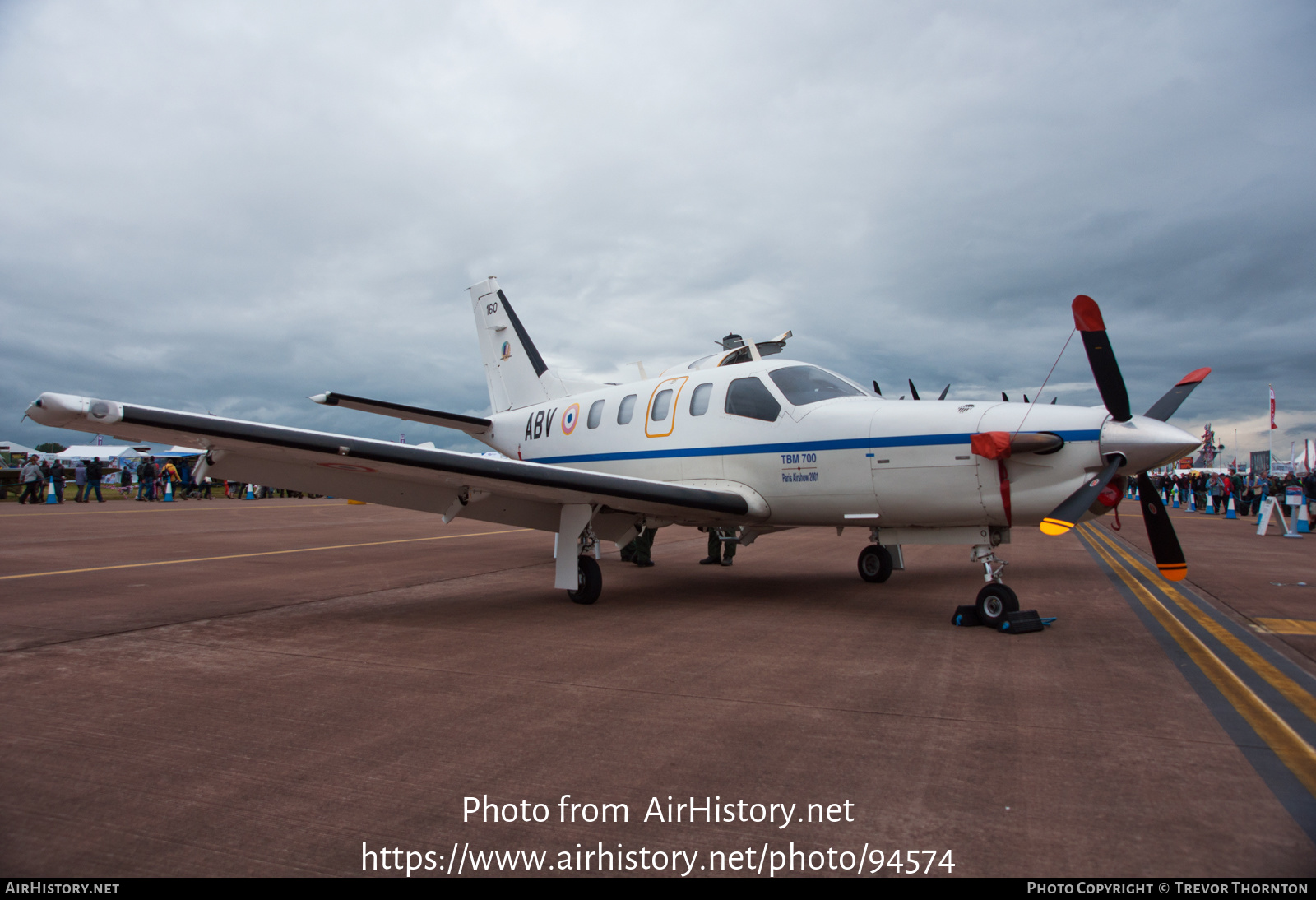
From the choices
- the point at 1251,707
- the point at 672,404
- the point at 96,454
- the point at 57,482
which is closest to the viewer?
the point at 1251,707

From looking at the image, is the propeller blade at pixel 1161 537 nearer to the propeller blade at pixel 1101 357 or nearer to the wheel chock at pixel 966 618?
the propeller blade at pixel 1101 357

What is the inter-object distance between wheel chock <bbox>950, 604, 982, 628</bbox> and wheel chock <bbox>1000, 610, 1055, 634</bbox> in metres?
0.33

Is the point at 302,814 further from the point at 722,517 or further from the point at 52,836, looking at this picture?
the point at 722,517

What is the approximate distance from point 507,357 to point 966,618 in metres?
9.24

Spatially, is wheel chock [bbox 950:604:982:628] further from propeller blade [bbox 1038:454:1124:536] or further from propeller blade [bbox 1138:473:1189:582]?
propeller blade [bbox 1138:473:1189:582]

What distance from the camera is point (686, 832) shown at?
268cm

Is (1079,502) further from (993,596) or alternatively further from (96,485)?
(96,485)

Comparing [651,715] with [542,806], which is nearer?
[542,806]

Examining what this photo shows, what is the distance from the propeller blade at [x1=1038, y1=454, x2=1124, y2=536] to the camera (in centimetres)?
570

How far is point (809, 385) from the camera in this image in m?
7.80

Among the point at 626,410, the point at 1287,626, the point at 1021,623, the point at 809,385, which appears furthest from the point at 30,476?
the point at 1287,626

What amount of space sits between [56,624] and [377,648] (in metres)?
3.08

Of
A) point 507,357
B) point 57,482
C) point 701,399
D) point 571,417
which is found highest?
point 507,357
